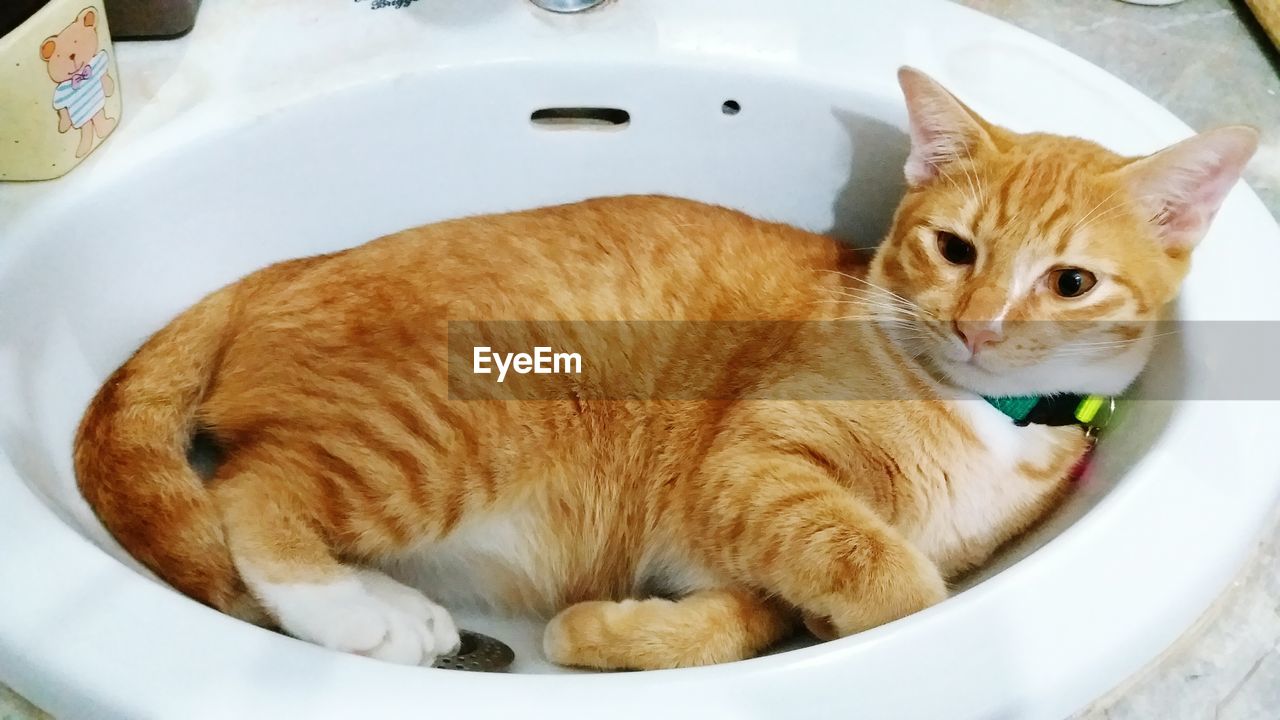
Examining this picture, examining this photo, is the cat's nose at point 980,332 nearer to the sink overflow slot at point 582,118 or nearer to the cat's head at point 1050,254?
the cat's head at point 1050,254

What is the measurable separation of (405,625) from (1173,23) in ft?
4.75

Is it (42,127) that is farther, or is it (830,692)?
(42,127)

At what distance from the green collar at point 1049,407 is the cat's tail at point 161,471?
830mm

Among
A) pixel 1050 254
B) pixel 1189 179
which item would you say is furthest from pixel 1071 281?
pixel 1189 179

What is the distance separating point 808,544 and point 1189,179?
20.5 inches

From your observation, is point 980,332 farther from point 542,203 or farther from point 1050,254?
point 542,203

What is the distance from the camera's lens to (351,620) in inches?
36.6

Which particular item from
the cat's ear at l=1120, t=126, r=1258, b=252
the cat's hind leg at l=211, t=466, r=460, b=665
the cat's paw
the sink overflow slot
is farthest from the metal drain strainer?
the cat's ear at l=1120, t=126, r=1258, b=252

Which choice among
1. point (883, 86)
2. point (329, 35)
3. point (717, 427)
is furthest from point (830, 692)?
point (329, 35)

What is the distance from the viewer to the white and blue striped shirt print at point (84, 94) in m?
1.05

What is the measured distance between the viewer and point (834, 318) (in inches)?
43.4

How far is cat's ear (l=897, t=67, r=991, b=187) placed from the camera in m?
1.03

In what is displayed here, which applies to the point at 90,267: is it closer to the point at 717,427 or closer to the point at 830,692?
Result: the point at 717,427

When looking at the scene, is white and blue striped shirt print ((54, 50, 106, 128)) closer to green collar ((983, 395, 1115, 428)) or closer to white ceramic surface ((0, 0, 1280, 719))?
white ceramic surface ((0, 0, 1280, 719))
